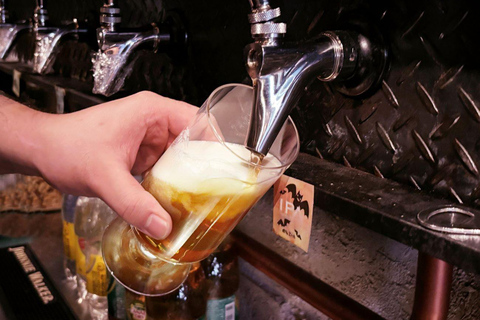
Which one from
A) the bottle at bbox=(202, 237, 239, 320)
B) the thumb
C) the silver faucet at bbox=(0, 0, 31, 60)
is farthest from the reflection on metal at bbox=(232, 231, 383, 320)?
the silver faucet at bbox=(0, 0, 31, 60)

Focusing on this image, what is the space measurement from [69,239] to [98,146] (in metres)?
0.97

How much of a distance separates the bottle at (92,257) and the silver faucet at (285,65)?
3.18 feet

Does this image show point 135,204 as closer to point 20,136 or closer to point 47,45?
point 20,136

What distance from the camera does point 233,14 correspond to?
1262 millimetres

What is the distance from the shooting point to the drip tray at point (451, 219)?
70 cm

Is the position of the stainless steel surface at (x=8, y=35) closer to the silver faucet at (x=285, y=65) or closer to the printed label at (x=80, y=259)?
the printed label at (x=80, y=259)

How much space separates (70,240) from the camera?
1704 millimetres

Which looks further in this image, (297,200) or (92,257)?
(92,257)

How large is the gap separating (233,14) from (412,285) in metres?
0.77

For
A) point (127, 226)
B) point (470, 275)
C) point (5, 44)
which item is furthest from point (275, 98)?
point (5, 44)

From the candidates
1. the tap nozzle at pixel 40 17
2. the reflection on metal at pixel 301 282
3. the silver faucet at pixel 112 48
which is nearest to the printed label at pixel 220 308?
the reflection on metal at pixel 301 282

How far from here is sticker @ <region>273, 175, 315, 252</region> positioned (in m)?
0.92

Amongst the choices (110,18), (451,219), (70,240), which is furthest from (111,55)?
(451,219)

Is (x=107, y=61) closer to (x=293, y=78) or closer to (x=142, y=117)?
(x=142, y=117)
